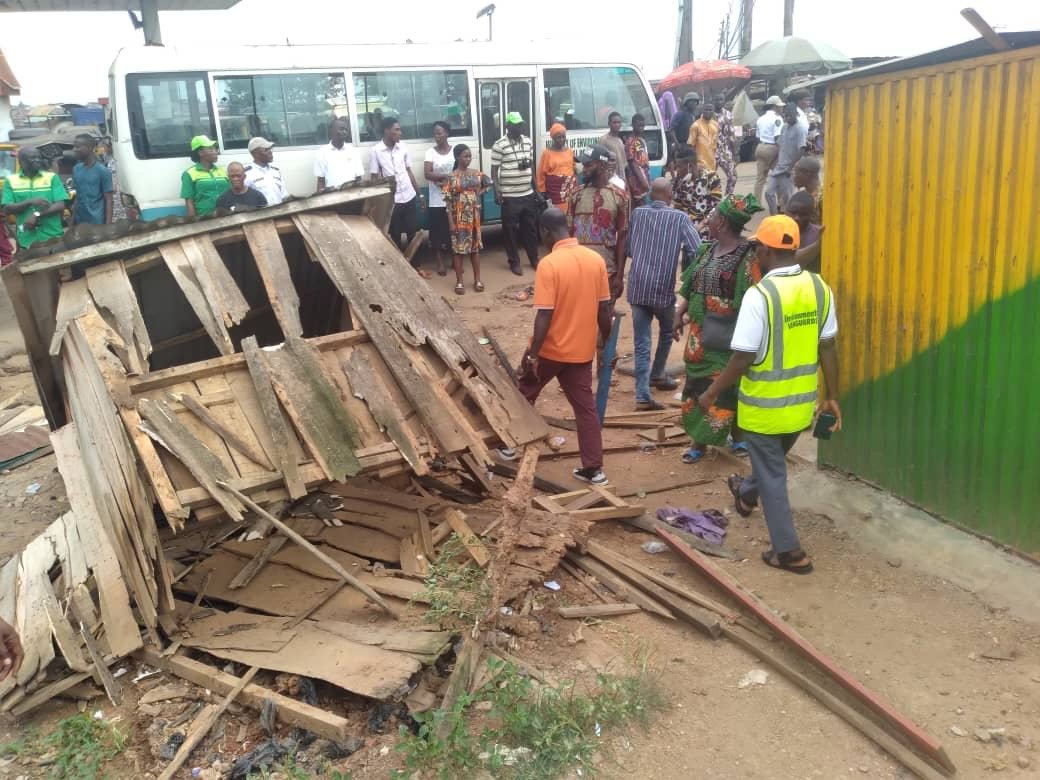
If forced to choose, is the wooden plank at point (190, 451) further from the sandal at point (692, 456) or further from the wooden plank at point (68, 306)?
the sandal at point (692, 456)

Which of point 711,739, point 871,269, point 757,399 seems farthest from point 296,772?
point 871,269

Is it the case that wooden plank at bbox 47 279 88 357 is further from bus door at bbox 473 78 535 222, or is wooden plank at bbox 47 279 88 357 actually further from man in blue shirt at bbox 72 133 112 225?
bus door at bbox 473 78 535 222

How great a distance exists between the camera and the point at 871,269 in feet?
16.6

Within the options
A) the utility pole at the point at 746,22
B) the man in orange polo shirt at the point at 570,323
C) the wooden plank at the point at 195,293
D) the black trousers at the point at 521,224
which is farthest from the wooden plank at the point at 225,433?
the utility pole at the point at 746,22

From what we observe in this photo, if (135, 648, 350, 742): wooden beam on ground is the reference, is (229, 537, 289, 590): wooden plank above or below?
above

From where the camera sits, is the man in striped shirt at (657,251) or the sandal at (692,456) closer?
the sandal at (692,456)

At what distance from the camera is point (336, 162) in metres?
10.7

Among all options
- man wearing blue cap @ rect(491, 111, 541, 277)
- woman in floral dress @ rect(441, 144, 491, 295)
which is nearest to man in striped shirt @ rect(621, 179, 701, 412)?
woman in floral dress @ rect(441, 144, 491, 295)

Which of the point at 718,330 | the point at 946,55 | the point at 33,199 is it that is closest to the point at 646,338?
the point at 718,330

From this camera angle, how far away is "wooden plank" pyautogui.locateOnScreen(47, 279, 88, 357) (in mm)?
4742

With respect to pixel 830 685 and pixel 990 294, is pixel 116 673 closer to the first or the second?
pixel 830 685

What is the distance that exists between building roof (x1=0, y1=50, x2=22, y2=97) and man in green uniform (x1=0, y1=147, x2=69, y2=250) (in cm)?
3432

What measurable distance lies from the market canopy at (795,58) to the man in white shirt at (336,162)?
1650 cm

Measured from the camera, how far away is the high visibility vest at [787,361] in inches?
172
